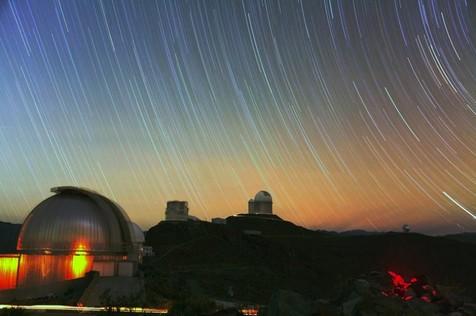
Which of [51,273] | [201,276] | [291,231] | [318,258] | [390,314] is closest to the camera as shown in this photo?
[390,314]

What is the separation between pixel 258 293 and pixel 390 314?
22.6m

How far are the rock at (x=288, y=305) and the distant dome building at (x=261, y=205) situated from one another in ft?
246

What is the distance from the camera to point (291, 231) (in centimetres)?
8581

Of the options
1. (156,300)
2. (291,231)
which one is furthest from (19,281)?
(291,231)

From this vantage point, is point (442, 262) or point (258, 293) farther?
point (442, 262)

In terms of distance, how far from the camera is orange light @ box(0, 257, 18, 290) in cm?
2855

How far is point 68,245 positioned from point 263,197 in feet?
212

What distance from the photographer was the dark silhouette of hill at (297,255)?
51.8 m

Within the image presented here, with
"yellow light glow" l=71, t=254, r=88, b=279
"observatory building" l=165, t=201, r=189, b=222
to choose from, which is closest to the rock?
"yellow light glow" l=71, t=254, r=88, b=279

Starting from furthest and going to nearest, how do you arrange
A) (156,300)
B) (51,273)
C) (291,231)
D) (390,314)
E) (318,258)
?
(291,231)
(318,258)
(51,273)
(156,300)
(390,314)

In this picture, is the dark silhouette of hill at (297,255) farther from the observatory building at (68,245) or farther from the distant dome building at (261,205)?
the observatory building at (68,245)

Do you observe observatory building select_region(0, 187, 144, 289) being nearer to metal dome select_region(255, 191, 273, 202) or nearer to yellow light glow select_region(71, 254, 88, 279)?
yellow light glow select_region(71, 254, 88, 279)

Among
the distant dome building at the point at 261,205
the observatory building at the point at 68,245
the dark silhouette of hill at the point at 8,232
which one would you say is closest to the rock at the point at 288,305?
the observatory building at the point at 68,245

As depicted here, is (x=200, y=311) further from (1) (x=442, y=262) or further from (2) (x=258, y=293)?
(1) (x=442, y=262)
